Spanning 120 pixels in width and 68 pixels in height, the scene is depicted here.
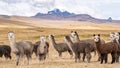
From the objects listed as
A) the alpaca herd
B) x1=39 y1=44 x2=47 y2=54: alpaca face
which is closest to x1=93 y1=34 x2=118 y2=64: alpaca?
the alpaca herd

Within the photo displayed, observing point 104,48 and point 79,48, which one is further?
point 79,48

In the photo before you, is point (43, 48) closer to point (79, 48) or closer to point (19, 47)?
point (19, 47)

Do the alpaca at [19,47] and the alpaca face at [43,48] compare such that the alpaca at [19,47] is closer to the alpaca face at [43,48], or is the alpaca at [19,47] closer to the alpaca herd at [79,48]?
the alpaca herd at [79,48]

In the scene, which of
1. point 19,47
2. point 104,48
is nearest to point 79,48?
point 104,48

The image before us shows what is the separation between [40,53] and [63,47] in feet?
20.0

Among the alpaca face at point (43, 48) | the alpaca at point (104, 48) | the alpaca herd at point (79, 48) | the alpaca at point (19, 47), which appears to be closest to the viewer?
the alpaca at point (104, 48)

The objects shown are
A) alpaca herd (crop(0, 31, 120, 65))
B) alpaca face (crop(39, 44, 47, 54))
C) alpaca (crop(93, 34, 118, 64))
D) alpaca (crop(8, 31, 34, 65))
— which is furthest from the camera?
alpaca face (crop(39, 44, 47, 54))

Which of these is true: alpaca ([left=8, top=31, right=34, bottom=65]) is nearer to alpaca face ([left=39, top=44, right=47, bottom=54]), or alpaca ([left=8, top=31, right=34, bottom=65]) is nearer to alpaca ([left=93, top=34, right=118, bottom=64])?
alpaca face ([left=39, top=44, right=47, bottom=54])

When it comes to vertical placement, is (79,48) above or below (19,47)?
below

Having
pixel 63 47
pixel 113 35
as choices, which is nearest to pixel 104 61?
pixel 113 35

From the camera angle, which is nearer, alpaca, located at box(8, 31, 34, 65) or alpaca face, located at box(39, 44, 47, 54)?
alpaca, located at box(8, 31, 34, 65)

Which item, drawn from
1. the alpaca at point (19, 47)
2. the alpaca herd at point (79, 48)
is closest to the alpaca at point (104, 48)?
the alpaca herd at point (79, 48)

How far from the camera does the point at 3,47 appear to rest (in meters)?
29.1

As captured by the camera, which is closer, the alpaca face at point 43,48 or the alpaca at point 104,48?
the alpaca at point 104,48
